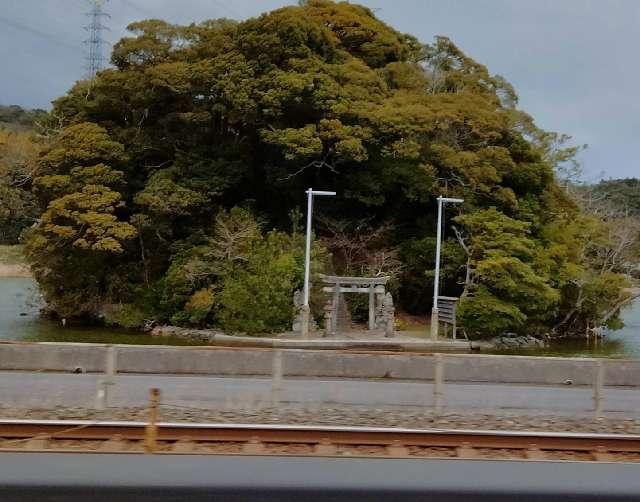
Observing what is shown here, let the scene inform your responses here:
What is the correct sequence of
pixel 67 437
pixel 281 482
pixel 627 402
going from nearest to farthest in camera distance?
pixel 281 482
pixel 67 437
pixel 627 402

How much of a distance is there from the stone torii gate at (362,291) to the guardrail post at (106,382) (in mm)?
16505

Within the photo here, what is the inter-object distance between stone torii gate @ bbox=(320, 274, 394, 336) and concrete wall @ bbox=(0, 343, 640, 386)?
48.5 feet

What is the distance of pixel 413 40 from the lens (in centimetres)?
3766

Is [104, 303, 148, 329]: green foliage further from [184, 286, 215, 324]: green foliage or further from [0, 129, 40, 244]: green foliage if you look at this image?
[0, 129, 40, 244]: green foliage

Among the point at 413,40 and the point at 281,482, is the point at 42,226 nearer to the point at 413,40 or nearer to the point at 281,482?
the point at 413,40

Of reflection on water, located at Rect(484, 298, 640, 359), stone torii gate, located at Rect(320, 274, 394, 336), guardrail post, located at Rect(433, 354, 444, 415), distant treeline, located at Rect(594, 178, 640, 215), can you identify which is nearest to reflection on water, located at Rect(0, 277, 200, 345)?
stone torii gate, located at Rect(320, 274, 394, 336)

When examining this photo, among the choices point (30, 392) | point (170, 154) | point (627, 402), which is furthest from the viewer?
point (170, 154)

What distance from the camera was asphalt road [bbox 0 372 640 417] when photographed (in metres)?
9.66

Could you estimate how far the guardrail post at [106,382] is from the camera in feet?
30.8

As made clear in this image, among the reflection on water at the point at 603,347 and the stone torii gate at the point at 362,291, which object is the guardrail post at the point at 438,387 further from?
the reflection on water at the point at 603,347

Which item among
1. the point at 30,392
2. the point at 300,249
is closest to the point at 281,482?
the point at 30,392

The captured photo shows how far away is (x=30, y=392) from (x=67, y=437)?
2926 mm

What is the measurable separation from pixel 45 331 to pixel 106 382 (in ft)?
68.1

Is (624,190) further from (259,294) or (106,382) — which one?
(106,382)
